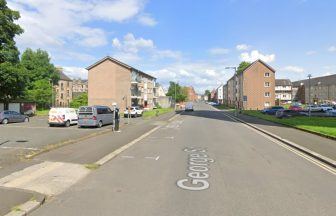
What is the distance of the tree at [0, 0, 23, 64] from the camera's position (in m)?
45.3

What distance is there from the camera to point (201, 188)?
856 cm

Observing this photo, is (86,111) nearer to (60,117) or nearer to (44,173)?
(60,117)

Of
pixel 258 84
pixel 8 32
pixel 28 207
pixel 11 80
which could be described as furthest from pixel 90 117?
pixel 258 84

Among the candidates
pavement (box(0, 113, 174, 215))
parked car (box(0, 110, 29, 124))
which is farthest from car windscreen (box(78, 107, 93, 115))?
pavement (box(0, 113, 174, 215))

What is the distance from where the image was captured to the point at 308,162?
1300 cm

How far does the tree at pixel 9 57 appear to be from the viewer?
147ft

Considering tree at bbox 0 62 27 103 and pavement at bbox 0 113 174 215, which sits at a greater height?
tree at bbox 0 62 27 103

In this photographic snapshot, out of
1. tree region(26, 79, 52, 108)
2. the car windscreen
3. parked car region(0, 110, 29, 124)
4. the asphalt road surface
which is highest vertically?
tree region(26, 79, 52, 108)

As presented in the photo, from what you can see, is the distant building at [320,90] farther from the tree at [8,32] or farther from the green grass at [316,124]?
the tree at [8,32]

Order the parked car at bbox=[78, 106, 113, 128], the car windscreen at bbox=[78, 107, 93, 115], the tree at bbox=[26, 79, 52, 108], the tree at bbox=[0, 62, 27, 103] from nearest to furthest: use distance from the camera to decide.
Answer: the parked car at bbox=[78, 106, 113, 128] < the car windscreen at bbox=[78, 107, 93, 115] < the tree at bbox=[0, 62, 27, 103] < the tree at bbox=[26, 79, 52, 108]

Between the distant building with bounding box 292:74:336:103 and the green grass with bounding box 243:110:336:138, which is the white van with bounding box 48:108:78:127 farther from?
the distant building with bounding box 292:74:336:103

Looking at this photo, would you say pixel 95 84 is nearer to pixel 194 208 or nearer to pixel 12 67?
pixel 12 67

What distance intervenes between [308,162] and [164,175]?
5.70m

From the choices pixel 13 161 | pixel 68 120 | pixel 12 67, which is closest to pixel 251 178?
pixel 13 161
